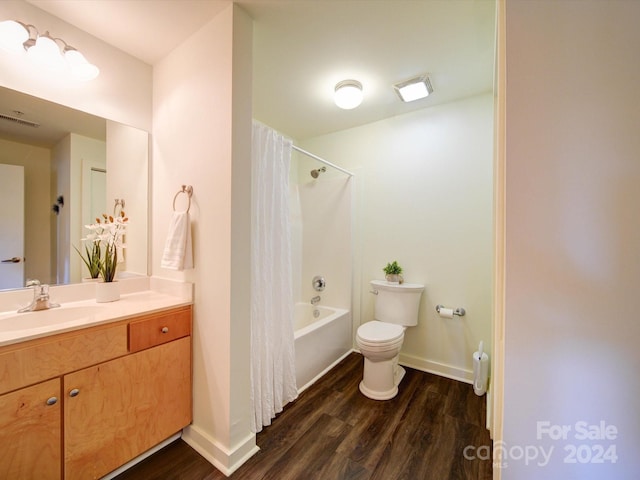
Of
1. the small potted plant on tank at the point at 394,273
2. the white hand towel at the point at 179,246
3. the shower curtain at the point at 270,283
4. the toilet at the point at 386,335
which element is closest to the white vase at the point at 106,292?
the white hand towel at the point at 179,246

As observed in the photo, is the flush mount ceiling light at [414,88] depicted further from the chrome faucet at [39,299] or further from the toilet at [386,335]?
the chrome faucet at [39,299]

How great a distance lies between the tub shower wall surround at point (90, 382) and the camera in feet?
3.23

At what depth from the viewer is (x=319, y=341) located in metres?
2.22

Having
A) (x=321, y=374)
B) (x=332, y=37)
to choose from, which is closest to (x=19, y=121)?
(x=332, y=37)

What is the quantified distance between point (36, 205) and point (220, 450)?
1.74 metres

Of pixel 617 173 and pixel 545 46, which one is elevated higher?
pixel 545 46

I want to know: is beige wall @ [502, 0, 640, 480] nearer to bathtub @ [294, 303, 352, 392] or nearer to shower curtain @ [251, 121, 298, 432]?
shower curtain @ [251, 121, 298, 432]

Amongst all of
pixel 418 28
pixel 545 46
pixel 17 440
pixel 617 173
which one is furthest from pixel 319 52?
pixel 17 440

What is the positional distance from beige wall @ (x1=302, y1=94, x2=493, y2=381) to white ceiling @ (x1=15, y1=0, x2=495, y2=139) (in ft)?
1.17

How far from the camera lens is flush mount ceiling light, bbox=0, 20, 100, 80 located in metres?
1.22

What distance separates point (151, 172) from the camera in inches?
70.8

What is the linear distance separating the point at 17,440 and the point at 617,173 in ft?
7.50

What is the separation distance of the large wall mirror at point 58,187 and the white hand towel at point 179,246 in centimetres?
48

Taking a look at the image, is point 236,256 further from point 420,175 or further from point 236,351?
point 420,175
